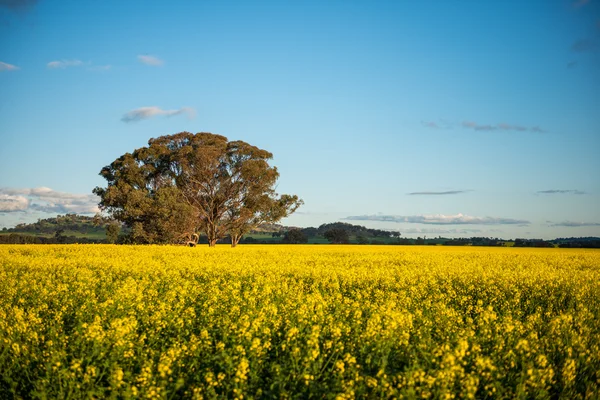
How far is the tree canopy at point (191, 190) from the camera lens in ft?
154

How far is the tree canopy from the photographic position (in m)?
46.9

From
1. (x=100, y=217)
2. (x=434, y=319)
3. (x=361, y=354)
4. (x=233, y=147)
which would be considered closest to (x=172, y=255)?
(x=434, y=319)

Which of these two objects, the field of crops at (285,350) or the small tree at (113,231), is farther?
the small tree at (113,231)

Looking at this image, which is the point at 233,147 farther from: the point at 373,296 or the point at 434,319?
the point at 434,319

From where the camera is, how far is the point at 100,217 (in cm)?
4794

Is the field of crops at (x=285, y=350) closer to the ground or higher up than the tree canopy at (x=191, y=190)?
closer to the ground

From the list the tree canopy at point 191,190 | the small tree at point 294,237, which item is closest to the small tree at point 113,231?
the tree canopy at point 191,190

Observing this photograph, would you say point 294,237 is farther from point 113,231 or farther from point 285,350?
point 285,350

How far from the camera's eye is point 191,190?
52062 mm

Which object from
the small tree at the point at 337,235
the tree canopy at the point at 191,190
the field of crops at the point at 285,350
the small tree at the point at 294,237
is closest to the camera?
the field of crops at the point at 285,350

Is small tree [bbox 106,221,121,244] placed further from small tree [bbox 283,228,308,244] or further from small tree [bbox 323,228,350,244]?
small tree [bbox 323,228,350,244]

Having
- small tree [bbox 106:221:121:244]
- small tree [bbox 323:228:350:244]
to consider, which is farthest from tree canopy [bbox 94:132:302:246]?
small tree [bbox 323:228:350:244]

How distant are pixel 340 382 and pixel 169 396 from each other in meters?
2.18

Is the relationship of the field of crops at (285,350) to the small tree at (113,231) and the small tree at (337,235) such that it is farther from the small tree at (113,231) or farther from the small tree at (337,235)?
the small tree at (337,235)
